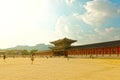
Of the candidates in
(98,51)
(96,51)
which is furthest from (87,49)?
(98,51)

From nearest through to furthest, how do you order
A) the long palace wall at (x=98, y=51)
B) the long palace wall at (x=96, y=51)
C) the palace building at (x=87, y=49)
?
1. the long palace wall at (x=98, y=51)
2. the long palace wall at (x=96, y=51)
3. the palace building at (x=87, y=49)

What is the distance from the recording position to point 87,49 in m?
72.3

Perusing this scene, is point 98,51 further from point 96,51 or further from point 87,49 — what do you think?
point 87,49

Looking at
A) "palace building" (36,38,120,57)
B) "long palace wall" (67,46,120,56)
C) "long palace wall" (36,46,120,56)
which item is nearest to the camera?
"long palace wall" (67,46,120,56)

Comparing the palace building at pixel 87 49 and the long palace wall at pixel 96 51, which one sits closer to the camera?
the long palace wall at pixel 96 51

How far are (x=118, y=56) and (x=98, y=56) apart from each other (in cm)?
984

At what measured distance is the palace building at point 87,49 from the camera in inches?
2344

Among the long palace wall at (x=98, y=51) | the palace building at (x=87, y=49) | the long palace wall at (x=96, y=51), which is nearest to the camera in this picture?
the long palace wall at (x=98, y=51)

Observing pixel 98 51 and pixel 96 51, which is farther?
pixel 96 51

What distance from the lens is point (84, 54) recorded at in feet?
243

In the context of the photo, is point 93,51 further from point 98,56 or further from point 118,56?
point 118,56

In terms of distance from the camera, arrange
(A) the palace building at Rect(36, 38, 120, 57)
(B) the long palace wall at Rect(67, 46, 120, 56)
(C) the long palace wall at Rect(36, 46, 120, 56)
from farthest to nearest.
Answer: (A) the palace building at Rect(36, 38, 120, 57), (C) the long palace wall at Rect(36, 46, 120, 56), (B) the long palace wall at Rect(67, 46, 120, 56)

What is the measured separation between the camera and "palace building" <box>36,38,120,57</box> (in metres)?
59.5

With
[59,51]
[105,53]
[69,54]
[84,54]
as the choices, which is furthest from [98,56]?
[59,51]
